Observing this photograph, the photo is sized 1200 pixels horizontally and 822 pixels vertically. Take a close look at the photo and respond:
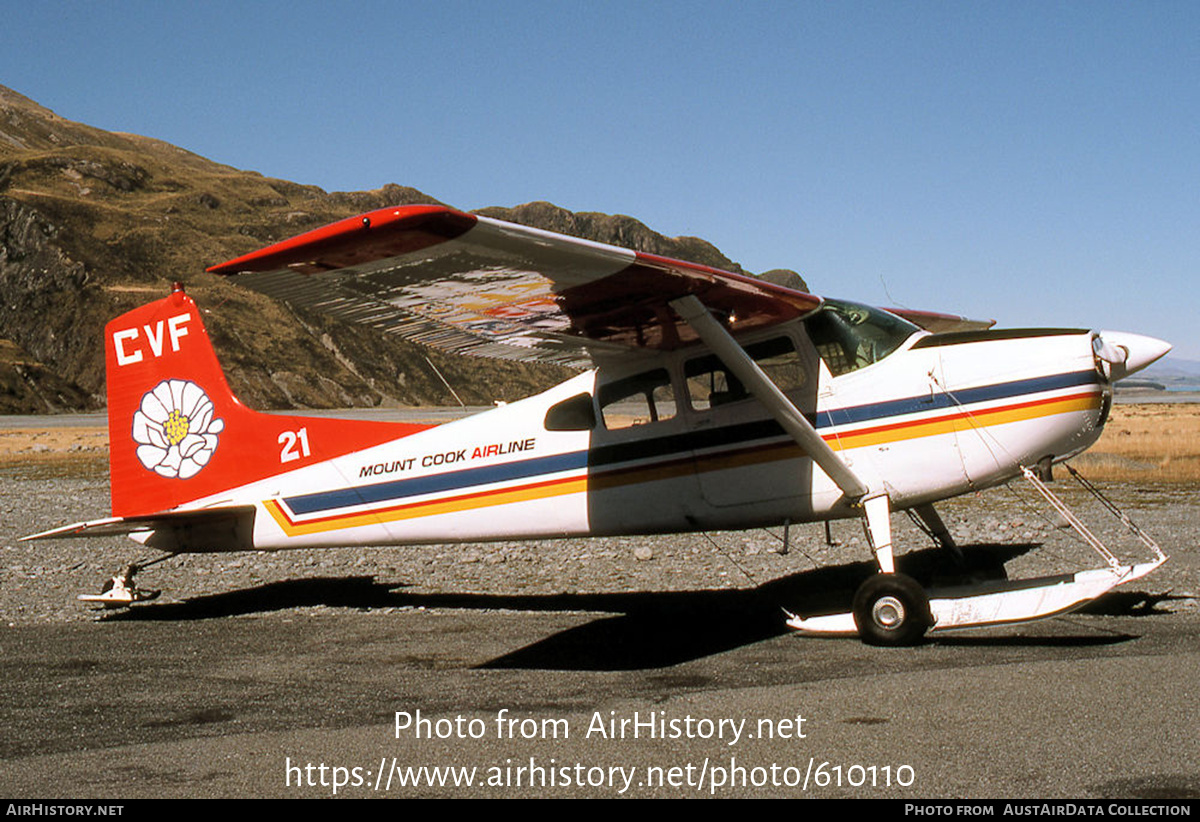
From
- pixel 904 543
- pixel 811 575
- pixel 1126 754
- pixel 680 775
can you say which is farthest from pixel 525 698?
pixel 904 543

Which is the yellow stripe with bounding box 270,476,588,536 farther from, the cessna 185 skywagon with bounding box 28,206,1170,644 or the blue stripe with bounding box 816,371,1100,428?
the blue stripe with bounding box 816,371,1100,428

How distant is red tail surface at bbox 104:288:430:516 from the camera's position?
30.9ft

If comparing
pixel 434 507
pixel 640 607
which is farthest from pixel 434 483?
pixel 640 607

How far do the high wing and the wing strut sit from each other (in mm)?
193

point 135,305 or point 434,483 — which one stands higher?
point 135,305

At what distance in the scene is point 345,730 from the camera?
5.17m

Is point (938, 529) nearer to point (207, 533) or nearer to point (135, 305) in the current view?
point (207, 533)

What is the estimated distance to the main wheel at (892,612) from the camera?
665 centimetres

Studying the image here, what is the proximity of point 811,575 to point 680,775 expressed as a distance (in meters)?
5.88

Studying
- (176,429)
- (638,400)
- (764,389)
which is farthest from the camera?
(176,429)

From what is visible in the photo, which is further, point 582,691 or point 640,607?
point 640,607

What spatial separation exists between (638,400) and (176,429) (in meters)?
4.55

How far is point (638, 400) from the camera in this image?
838 cm

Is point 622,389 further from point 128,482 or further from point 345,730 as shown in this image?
point 128,482
